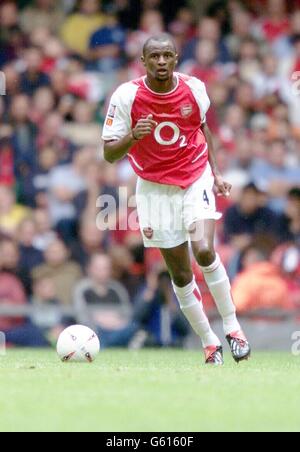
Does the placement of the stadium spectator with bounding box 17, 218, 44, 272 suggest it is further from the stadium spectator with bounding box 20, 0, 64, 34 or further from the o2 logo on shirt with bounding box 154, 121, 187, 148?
the o2 logo on shirt with bounding box 154, 121, 187, 148

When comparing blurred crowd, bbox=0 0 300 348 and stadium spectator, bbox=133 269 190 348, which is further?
blurred crowd, bbox=0 0 300 348

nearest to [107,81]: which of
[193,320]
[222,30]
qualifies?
[222,30]

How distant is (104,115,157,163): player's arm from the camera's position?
10.4m

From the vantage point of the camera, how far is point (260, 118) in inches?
778

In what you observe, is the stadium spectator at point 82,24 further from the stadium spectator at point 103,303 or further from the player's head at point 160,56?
the player's head at point 160,56

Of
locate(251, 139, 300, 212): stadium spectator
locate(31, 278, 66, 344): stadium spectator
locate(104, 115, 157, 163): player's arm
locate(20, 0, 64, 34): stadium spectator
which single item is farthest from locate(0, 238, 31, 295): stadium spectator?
locate(104, 115, 157, 163): player's arm

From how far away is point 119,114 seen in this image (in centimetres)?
1103

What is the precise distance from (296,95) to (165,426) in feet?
41.6

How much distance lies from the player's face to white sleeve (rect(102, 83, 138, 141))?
0.28 metres

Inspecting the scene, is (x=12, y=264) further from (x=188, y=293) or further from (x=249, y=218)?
(x=188, y=293)

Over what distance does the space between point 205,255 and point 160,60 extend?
1532 mm
